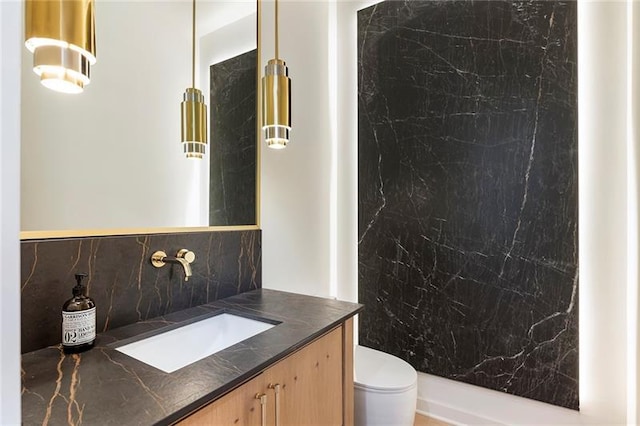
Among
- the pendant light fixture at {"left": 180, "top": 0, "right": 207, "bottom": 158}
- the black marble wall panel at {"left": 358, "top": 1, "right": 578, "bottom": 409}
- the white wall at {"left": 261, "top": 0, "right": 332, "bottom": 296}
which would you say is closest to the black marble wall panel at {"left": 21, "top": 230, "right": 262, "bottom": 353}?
the white wall at {"left": 261, "top": 0, "right": 332, "bottom": 296}

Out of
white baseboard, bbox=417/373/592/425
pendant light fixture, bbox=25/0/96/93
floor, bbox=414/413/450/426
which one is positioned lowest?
floor, bbox=414/413/450/426

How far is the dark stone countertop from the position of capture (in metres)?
0.61

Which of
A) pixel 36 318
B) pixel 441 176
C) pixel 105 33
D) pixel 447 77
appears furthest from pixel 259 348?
pixel 447 77

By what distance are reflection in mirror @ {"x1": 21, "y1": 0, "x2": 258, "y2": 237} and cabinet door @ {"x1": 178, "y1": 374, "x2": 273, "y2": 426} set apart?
694 millimetres

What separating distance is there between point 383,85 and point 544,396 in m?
2.06

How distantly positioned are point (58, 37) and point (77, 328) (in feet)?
2.41

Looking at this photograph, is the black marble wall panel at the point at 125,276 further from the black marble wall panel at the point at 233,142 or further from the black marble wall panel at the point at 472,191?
the black marble wall panel at the point at 472,191

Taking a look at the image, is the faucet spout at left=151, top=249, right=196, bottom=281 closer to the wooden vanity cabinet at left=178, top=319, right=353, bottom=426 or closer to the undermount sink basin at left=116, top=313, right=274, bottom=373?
the undermount sink basin at left=116, top=313, right=274, bottom=373

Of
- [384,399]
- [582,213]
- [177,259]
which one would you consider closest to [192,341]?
[177,259]

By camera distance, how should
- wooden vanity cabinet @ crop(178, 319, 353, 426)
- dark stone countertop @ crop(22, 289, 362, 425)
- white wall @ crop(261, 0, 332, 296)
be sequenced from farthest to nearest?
white wall @ crop(261, 0, 332, 296) → wooden vanity cabinet @ crop(178, 319, 353, 426) → dark stone countertop @ crop(22, 289, 362, 425)

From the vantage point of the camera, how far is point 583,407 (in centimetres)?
162

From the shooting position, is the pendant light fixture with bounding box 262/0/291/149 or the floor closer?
the pendant light fixture with bounding box 262/0/291/149

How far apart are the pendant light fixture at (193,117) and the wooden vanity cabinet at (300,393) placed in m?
0.95

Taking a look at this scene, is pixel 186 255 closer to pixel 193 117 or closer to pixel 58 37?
pixel 193 117
